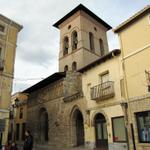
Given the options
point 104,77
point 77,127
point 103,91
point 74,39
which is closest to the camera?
point 103,91

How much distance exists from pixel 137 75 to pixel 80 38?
1347 cm

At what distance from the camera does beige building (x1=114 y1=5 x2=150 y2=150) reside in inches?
469

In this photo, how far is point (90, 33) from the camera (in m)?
26.9

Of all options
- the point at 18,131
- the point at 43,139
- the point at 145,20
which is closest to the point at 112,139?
the point at 145,20

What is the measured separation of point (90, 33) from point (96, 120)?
1405 cm

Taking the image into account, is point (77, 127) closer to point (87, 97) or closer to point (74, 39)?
point (87, 97)

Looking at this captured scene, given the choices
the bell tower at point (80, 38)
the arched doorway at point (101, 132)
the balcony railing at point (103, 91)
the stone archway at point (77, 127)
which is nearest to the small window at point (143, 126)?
the balcony railing at point (103, 91)

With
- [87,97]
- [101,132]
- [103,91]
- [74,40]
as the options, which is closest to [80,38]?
[74,40]

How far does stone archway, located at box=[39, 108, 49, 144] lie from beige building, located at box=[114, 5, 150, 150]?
11887 mm

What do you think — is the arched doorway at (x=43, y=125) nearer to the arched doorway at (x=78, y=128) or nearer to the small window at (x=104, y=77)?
the arched doorway at (x=78, y=128)

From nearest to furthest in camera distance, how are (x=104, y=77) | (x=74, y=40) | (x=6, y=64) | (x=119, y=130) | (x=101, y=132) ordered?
(x=119, y=130) < (x=101, y=132) < (x=104, y=77) < (x=6, y=64) < (x=74, y=40)

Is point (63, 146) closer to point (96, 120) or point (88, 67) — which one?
point (96, 120)

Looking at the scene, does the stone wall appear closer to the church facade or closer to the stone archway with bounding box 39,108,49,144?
the church facade

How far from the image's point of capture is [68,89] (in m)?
19.2
